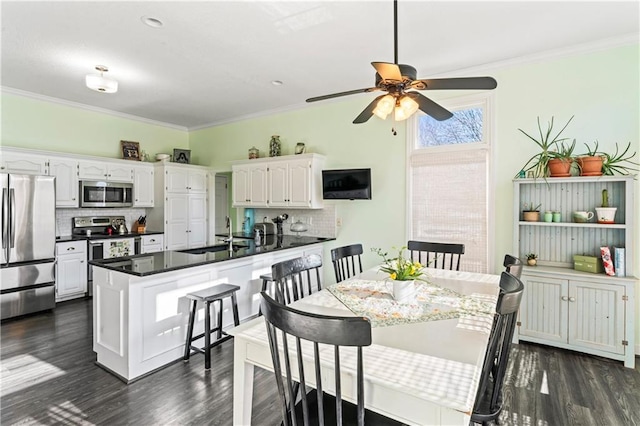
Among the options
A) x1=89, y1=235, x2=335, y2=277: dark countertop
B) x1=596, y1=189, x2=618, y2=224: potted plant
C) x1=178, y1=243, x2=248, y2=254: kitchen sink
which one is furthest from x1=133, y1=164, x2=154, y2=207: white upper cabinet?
x1=596, y1=189, x2=618, y2=224: potted plant

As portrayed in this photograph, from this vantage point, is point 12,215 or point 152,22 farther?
point 12,215

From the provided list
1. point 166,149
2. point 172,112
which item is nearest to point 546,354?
point 172,112

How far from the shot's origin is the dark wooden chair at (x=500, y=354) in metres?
1.35

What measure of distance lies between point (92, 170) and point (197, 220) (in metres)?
1.84

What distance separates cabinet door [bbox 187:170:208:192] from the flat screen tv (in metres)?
2.79

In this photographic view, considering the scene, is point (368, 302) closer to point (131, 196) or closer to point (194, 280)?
point (194, 280)

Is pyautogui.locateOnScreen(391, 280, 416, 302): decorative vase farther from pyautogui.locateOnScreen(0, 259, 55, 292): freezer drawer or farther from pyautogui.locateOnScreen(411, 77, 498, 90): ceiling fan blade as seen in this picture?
pyautogui.locateOnScreen(0, 259, 55, 292): freezer drawer

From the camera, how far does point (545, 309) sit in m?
3.18

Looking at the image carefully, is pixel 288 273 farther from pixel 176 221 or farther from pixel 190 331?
pixel 176 221

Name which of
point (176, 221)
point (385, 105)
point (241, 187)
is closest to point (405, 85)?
point (385, 105)

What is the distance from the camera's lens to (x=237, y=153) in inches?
235

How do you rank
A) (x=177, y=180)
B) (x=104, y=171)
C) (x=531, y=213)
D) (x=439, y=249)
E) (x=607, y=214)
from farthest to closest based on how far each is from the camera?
(x=177, y=180) < (x=104, y=171) < (x=531, y=213) < (x=439, y=249) < (x=607, y=214)

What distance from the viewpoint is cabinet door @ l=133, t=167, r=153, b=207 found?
561cm

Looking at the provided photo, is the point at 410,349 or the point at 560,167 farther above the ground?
the point at 560,167
